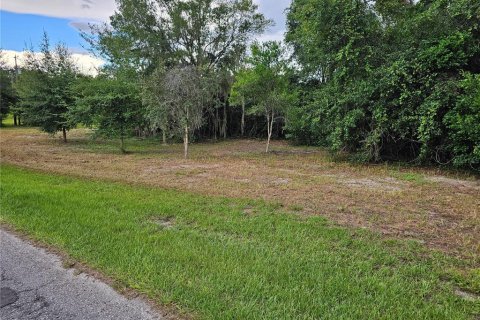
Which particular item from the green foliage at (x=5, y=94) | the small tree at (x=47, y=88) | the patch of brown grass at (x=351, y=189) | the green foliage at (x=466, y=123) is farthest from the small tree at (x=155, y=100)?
the green foliage at (x=5, y=94)

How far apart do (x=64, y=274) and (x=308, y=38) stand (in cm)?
1065

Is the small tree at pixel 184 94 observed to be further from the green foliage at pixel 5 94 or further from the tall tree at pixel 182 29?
the green foliage at pixel 5 94

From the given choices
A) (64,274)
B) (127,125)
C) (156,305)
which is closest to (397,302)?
(156,305)

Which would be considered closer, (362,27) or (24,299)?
(24,299)

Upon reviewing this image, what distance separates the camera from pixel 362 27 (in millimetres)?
9953

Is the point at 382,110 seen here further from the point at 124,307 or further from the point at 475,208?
the point at 124,307

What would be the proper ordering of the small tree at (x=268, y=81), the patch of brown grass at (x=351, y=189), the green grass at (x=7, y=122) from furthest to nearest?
the green grass at (x=7, y=122) < the small tree at (x=268, y=81) < the patch of brown grass at (x=351, y=189)

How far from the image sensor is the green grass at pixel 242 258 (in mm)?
2350

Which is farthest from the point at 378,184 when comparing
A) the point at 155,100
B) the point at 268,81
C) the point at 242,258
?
the point at 155,100

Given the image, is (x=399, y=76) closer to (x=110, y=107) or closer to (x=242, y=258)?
(x=242, y=258)

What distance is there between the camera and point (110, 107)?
13.1m

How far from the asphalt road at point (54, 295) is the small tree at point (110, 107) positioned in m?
10.5

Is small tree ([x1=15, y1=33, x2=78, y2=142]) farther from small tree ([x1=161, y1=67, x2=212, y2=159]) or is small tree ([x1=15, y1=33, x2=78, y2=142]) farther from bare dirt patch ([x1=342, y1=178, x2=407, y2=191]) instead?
bare dirt patch ([x1=342, y1=178, x2=407, y2=191])

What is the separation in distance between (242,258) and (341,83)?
29.4 ft
